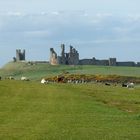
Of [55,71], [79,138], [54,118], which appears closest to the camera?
[79,138]

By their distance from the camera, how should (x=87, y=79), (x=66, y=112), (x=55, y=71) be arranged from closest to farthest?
1. (x=66, y=112)
2. (x=87, y=79)
3. (x=55, y=71)

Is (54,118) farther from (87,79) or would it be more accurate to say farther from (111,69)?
(111,69)

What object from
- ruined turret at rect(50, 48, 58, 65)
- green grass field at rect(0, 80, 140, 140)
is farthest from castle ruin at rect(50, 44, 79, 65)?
green grass field at rect(0, 80, 140, 140)

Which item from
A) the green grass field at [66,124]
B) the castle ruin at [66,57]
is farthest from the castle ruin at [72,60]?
the green grass field at [66,124]

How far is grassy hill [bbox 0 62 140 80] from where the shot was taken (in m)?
146

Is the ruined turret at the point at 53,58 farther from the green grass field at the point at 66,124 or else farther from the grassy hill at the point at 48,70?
the green grass field at the point at 66,124

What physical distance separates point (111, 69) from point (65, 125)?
13297cm

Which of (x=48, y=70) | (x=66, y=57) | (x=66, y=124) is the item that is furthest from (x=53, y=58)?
(x=66, y=124)

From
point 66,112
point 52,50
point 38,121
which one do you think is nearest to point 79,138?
point 38,121

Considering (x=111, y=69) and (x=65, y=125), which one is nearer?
(x=65, y=125)

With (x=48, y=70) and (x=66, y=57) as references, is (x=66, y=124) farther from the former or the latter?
(x=66, y=57)

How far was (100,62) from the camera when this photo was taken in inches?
7126

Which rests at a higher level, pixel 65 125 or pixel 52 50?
pixel 52 50

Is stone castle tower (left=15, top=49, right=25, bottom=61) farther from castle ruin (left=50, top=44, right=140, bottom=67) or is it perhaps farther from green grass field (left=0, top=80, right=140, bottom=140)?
green grass field (left=0, top=80, right=140, bottom=140)
